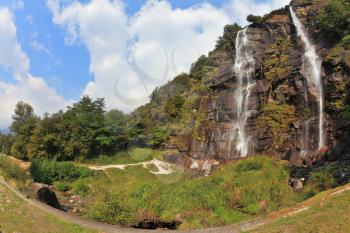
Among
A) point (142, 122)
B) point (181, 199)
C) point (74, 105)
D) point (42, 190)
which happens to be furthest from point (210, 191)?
point (74, 105)

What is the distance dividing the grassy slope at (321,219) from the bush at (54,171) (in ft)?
100

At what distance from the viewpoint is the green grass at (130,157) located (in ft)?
150

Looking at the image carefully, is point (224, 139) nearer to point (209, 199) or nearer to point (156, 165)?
point (156, 165)

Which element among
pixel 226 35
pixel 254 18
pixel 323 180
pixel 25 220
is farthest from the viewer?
pixel 226 35

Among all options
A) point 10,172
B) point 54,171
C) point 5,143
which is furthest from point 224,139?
point 5,143

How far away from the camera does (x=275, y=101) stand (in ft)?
135

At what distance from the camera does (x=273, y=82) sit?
137 ft

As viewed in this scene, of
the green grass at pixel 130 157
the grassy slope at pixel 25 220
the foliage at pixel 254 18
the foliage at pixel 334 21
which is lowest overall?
the grassy slope at pixel 25 220

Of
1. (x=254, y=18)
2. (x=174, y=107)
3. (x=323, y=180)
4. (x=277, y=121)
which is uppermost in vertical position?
(x=254, y=18)

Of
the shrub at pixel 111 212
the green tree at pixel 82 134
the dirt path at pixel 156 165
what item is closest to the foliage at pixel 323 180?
the shrub at pixel 111 212

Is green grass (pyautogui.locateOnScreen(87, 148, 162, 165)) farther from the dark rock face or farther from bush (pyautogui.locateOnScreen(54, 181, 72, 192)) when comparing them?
the dark rock face

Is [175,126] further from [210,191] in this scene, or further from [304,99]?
[210,191]

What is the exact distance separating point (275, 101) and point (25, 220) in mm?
31946

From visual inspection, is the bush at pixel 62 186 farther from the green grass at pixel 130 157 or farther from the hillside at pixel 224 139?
the green grass at pixel 130 157
